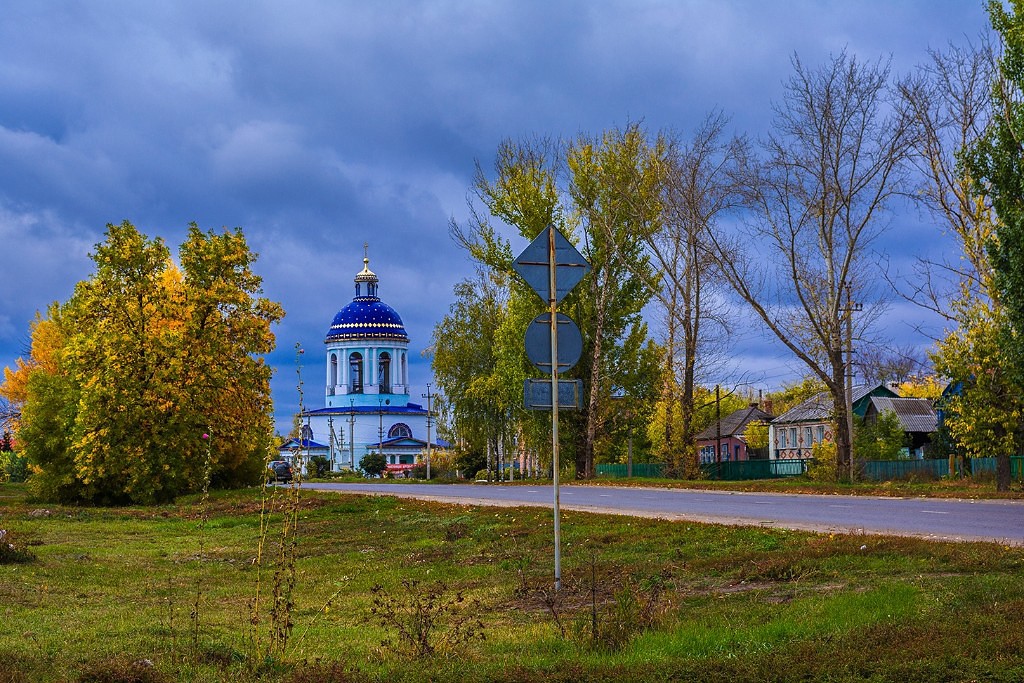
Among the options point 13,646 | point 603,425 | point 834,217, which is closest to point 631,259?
point 603,425

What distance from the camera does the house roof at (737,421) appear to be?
95.0m

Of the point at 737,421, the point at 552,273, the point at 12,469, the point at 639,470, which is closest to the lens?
the point at 552,273

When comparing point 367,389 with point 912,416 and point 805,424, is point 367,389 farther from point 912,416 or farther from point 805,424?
point 912,416

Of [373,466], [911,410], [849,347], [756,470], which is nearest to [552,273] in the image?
[849,347]

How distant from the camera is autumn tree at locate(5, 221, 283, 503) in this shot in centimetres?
3250

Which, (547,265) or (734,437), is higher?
(547,265)

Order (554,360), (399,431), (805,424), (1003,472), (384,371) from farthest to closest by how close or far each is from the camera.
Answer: (399,431), (384,371), (805,424), (1003,472), (554,360)

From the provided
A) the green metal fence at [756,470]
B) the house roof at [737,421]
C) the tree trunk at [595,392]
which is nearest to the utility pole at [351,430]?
the house roof at [737,421]

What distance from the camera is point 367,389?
115688 millimetres

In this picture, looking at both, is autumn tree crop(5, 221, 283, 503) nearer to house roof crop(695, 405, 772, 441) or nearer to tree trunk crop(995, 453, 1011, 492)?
tree trunk crop(995, 453, 1011, 492)

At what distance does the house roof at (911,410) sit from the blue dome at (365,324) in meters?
56.7

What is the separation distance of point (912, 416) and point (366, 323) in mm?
61216

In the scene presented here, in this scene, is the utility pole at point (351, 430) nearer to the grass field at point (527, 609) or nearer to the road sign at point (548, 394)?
the grass field at point (527, 609)

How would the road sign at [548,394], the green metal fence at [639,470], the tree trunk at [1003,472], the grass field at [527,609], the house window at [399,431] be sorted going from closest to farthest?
1. the grass field at [527,609]
2. the road sign at [548,394]
3. the tree trunk at [1003,472]
4. the green metal fence at [639,470]
5. the house window at [399,431]
